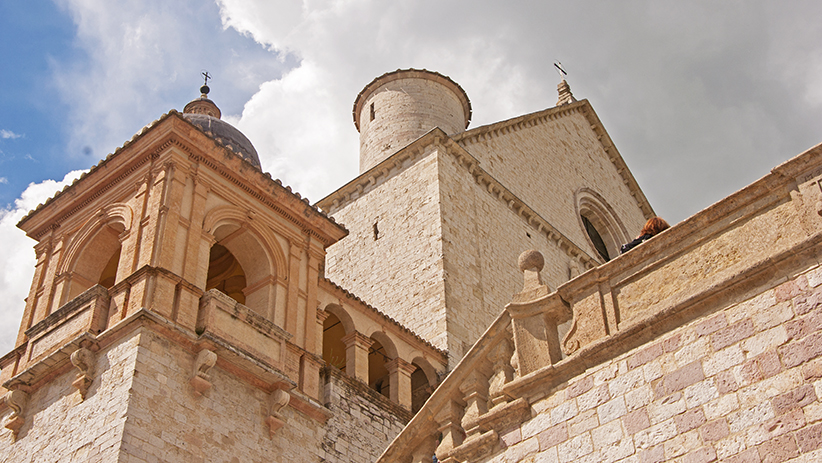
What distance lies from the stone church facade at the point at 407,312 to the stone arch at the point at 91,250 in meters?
0.04

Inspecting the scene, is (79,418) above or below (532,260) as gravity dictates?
above

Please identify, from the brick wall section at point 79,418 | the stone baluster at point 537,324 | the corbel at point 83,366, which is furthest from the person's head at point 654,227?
the corbel at point 83,366

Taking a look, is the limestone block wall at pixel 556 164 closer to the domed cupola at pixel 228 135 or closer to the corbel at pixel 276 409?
the domed cupola at pixel 228 135

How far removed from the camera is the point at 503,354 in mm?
7039

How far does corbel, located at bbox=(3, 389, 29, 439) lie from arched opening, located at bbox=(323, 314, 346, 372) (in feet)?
17.5

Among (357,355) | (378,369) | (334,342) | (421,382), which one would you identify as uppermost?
(334,342)

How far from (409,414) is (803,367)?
873 centimetres

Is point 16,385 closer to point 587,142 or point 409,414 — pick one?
point 409,414

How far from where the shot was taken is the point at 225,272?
14344 millimetres

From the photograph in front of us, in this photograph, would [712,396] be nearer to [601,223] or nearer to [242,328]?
[242,328]

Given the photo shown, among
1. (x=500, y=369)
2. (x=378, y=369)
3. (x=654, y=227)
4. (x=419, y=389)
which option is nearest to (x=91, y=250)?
(x=378, y=369)

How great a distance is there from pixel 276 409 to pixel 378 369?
16.7 feet

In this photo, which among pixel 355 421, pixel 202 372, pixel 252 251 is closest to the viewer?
pixel 202 372

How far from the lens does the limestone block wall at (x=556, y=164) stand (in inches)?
800
